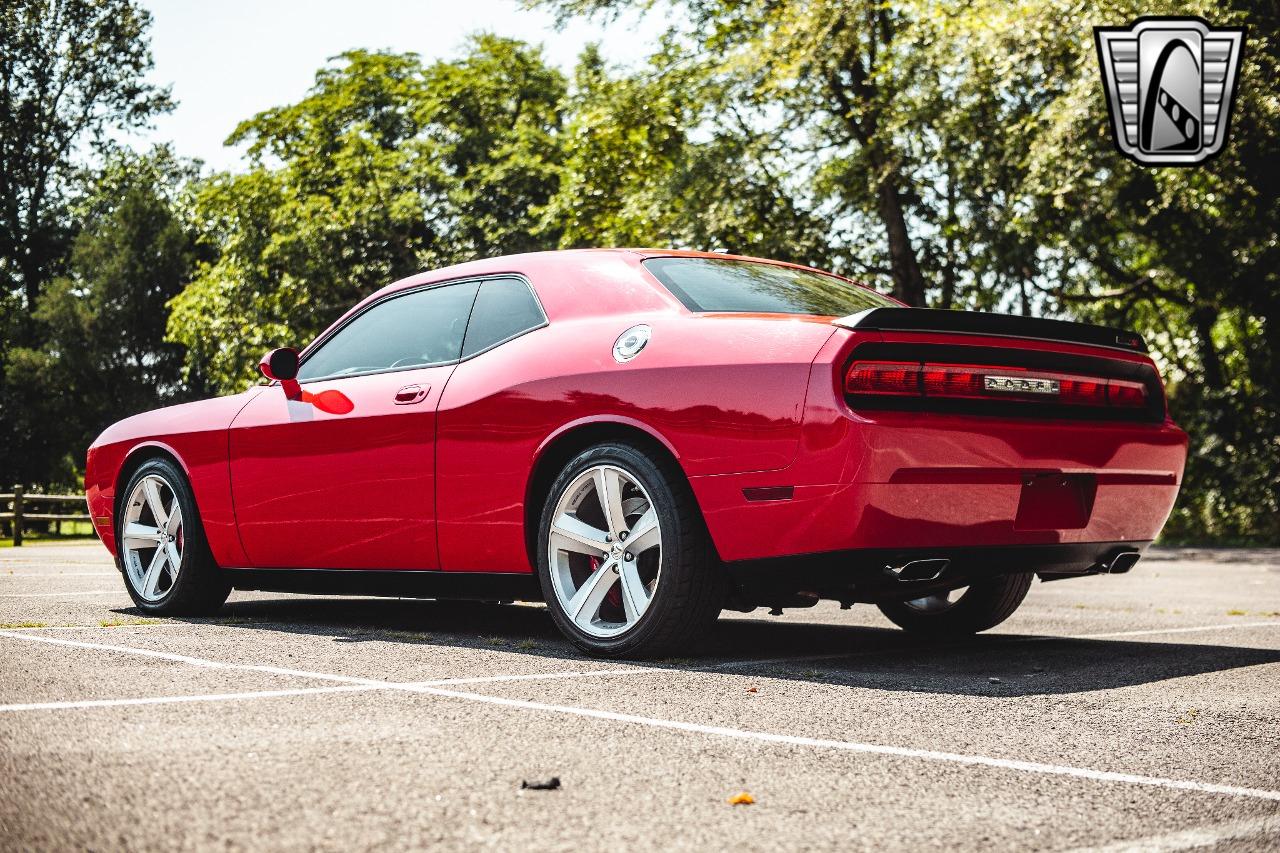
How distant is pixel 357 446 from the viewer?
19.9ft

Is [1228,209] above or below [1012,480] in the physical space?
above

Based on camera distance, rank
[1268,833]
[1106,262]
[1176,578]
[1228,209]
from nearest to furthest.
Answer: [1268,833] → [1176,578] → [1228,209] → [1106,262]

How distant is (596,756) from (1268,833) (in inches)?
59.0

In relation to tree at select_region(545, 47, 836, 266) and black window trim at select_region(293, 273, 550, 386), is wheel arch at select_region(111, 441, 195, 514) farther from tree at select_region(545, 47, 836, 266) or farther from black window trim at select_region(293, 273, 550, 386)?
tree at select_region(545, 47, 836, 266)

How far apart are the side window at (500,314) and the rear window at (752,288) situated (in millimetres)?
531

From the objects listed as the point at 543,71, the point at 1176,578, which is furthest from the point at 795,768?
the point at 543,71

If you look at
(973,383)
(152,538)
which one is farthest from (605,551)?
(152,538)

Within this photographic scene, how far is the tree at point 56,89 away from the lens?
43.8 metres

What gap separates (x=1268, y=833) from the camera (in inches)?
114

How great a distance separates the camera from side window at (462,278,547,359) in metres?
5.82

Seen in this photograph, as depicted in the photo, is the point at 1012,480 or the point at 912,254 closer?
the point at 1012,480

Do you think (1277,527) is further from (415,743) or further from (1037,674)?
(415,743)

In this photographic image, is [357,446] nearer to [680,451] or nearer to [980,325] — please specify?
[680,451]

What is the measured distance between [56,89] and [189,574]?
42783 millimetres
